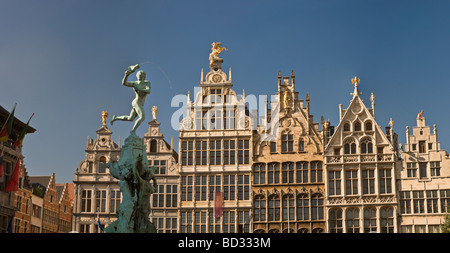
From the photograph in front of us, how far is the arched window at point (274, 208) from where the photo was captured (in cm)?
4919

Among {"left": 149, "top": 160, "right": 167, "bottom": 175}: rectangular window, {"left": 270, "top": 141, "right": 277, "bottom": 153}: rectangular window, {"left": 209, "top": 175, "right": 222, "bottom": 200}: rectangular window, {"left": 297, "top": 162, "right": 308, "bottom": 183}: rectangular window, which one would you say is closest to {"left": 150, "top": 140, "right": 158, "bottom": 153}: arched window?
{"left": 149, "top": 160, "right": 167, "bottom": 175}: rectangular window

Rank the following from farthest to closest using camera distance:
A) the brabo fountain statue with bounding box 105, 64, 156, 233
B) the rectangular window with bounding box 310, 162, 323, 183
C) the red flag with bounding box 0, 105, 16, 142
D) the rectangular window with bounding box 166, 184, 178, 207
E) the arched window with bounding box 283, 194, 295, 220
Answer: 1. the rectangular window with bounding box 166, 184, 178, 207
2. the rectangular window with bounding box 310, 162, 323, 183
3. the arched window with bounding box 283, 194, 295, 220
4. the red flag with bounding box 0, 105, 16, 142
5. the brabo fountain statue with bounding box 105, 64, 156, 233

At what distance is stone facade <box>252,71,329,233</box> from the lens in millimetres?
48875

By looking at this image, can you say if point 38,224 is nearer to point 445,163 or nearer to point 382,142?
point 382,142

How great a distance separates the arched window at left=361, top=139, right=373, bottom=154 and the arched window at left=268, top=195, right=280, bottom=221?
7052 mm

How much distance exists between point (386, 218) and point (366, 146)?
17.3 ft

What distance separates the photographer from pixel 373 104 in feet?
163

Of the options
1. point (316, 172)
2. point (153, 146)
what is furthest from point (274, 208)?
point (153, 146)

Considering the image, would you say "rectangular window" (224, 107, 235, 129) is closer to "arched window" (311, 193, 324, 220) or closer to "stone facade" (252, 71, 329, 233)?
"stone facade" (252, 71, 329, 233)

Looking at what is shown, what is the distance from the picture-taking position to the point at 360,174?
4850 centimetres
